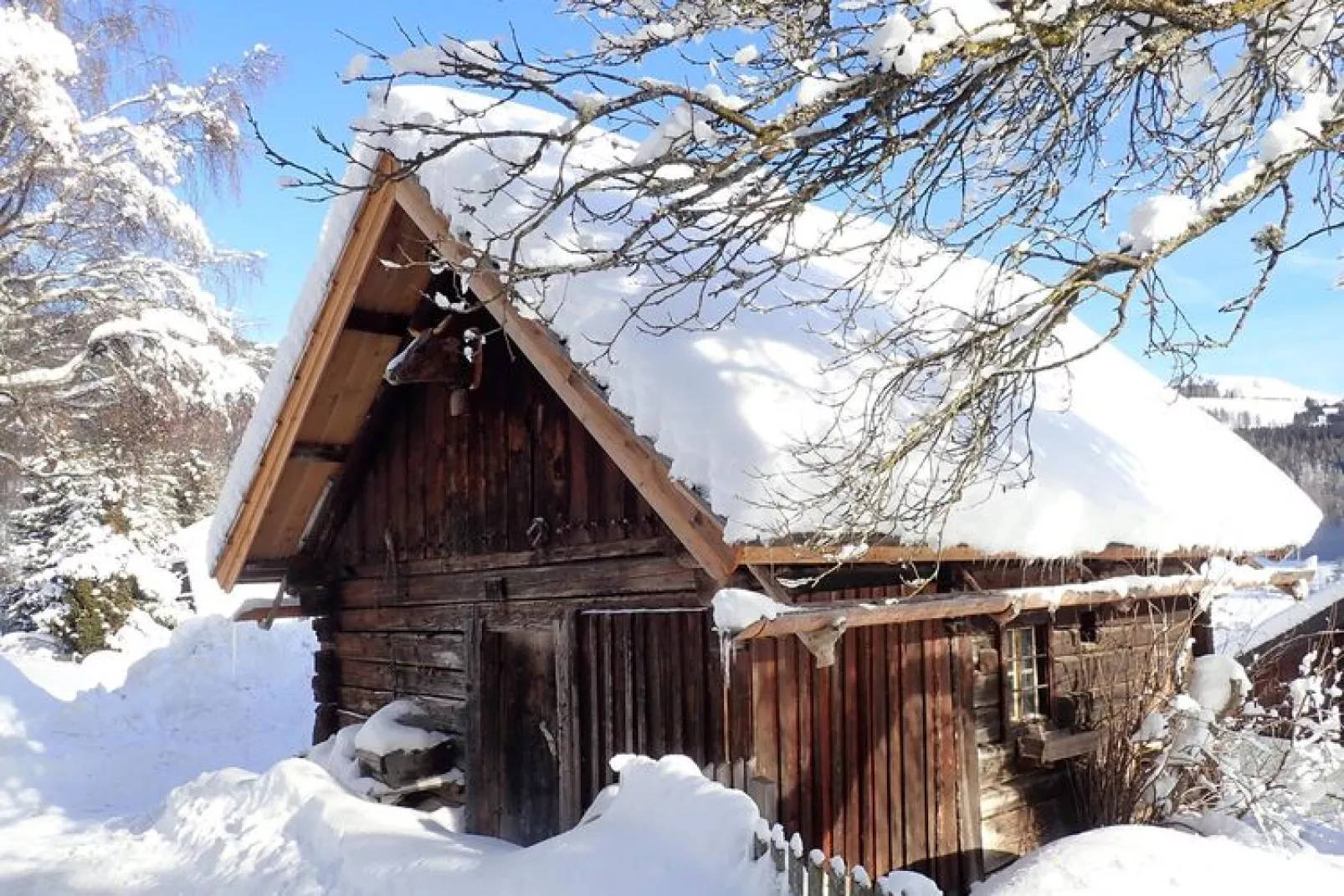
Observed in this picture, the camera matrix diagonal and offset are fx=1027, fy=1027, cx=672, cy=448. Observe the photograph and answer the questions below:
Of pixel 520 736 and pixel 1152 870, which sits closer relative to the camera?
pixel 1152 870

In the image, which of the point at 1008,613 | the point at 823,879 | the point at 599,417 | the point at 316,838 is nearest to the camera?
the point at 823,879

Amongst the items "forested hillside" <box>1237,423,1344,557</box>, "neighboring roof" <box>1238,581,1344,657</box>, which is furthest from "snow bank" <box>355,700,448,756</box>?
"forested hillside" <box>1237,423,1344,557</box>

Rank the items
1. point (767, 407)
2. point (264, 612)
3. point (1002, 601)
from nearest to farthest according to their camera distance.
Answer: point (767, 407) < point (1002, 601) < point (264, 612)

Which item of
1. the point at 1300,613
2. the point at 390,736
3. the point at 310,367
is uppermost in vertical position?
the point at 310,367

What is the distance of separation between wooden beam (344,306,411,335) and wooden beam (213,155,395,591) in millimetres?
192

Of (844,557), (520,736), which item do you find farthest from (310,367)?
(844,557)

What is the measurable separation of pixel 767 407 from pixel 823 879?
210 centimetres

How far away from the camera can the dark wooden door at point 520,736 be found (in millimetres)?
7297

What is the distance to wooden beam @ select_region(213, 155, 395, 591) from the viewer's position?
21.2ft

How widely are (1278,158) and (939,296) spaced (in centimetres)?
518

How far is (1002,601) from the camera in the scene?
611 centimetres

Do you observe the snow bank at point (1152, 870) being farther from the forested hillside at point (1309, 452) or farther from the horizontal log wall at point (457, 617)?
the forested hillside at point (1309, 452)

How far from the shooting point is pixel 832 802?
5.85 m

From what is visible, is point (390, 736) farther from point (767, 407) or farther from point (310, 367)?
point (767, 407)
